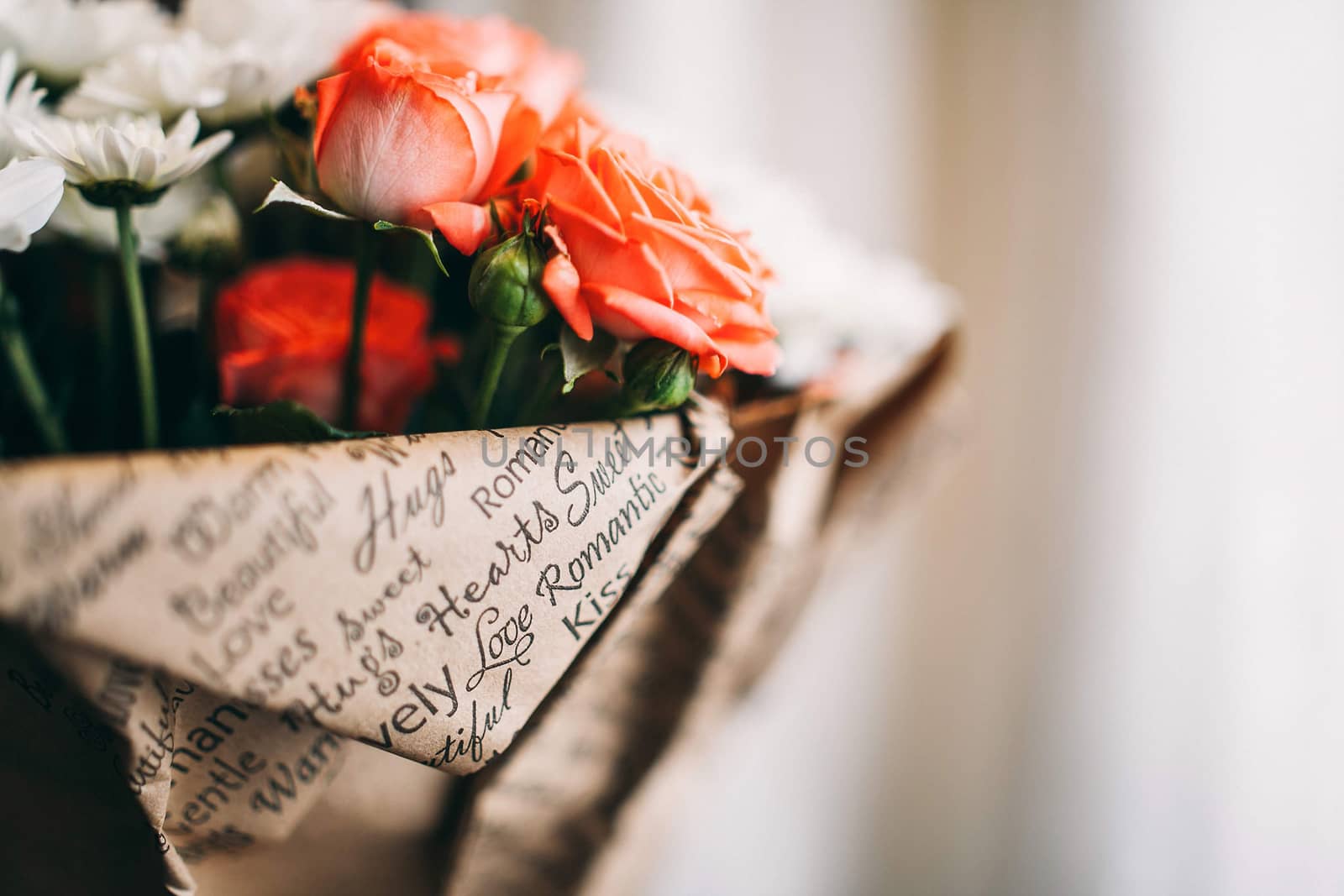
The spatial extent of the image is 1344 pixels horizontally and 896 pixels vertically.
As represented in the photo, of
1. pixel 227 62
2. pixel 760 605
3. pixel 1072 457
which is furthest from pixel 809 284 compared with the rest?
pixel 1072 457

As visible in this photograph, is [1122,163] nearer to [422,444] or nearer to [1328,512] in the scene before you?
[1328,512]

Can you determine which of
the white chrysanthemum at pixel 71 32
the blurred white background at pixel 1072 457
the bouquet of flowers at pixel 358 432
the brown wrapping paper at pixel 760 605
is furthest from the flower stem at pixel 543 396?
the blurred white background at pixel 1072 457

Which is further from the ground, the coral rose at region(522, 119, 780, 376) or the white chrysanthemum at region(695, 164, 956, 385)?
the white chrysanthemum at region(695, 164, 956, 385)

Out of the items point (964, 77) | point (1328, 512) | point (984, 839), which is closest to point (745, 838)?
point (984, 839)

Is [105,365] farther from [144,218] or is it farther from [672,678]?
[672,678]

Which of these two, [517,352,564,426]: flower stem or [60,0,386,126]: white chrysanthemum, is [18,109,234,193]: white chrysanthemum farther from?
[517,352,564,426]: flower stem

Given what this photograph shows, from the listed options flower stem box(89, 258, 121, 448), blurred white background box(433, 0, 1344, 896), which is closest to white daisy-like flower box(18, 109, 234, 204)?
flower stem box(89, 258, 121, 448)
